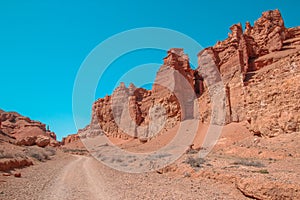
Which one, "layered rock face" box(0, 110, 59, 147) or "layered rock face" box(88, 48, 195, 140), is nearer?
"layered rock face" box(88, 48, 195, 140)

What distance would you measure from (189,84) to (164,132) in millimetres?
11200

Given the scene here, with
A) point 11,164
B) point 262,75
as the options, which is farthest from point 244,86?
point 11,164

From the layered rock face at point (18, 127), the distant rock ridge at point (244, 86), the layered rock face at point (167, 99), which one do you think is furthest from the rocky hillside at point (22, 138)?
the layered rock face at point (167, 99)

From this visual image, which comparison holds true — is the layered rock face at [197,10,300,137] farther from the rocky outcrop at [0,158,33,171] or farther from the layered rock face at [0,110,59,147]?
the layered rock face at [0,110,59,147]

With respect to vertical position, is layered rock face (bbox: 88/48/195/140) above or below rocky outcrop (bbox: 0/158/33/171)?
above

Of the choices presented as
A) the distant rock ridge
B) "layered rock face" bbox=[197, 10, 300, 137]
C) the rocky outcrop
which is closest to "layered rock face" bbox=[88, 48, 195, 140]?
the distant rock ridge

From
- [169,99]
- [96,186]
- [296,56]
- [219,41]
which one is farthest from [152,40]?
[219,41]

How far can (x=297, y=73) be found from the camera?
52.6 feet

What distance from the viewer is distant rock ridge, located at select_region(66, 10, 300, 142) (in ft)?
54.4

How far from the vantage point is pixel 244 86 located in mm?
28797

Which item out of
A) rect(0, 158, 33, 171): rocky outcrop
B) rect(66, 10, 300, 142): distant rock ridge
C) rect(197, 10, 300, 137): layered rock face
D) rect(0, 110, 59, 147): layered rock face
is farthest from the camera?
rect(0, 110, 59, 147): layered rock face

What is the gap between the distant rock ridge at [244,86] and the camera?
1657 cm

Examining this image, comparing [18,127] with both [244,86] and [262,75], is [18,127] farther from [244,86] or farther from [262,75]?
[262,75]

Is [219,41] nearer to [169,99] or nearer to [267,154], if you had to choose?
[169,99]
